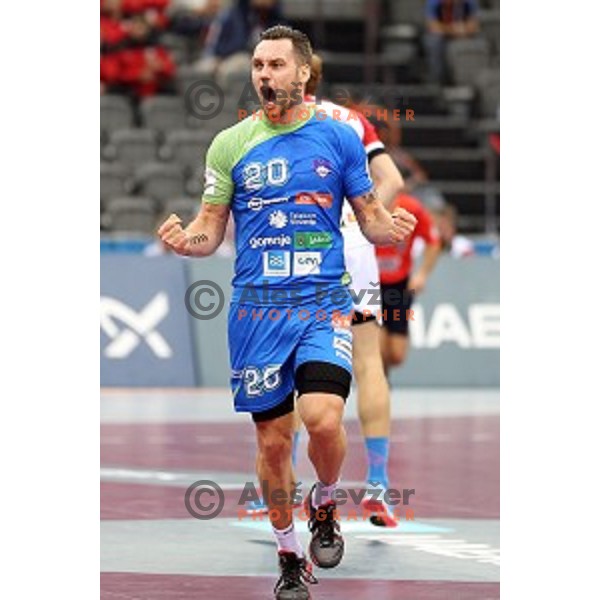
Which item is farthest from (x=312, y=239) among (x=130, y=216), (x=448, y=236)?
(x=130, y=216)

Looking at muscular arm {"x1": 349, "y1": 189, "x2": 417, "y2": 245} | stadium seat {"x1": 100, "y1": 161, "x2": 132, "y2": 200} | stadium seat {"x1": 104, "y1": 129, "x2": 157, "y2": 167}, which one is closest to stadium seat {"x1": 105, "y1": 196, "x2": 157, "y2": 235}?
stadium seat {"x1": 100, "y1": 161, "x2": 132, "y2": 200}

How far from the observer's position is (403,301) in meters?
16.2

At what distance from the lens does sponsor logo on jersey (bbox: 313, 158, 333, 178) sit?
9109mm

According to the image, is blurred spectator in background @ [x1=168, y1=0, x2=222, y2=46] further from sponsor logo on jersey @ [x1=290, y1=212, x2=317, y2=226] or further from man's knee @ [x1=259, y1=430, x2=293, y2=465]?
man's knee @ [x1=259, y1=430, x2=293, y2=465]

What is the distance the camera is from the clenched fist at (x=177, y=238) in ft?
29.4

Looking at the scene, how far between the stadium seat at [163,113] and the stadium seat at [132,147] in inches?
16.4

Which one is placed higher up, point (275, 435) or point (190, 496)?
point (275, 435)

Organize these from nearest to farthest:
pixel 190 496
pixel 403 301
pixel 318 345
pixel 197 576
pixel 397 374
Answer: pixel 318 345 → pixel 197 576 → pixel 190 496 → pixel 403 301 → pixel 397 374

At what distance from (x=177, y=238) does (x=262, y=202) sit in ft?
1.29

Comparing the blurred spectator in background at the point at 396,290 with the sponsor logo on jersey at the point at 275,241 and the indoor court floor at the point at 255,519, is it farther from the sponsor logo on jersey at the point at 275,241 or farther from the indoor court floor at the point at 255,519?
the sponsor logo on jersey at the point at 275,241

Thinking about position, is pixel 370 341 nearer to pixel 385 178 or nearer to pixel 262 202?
pixel 385 178
